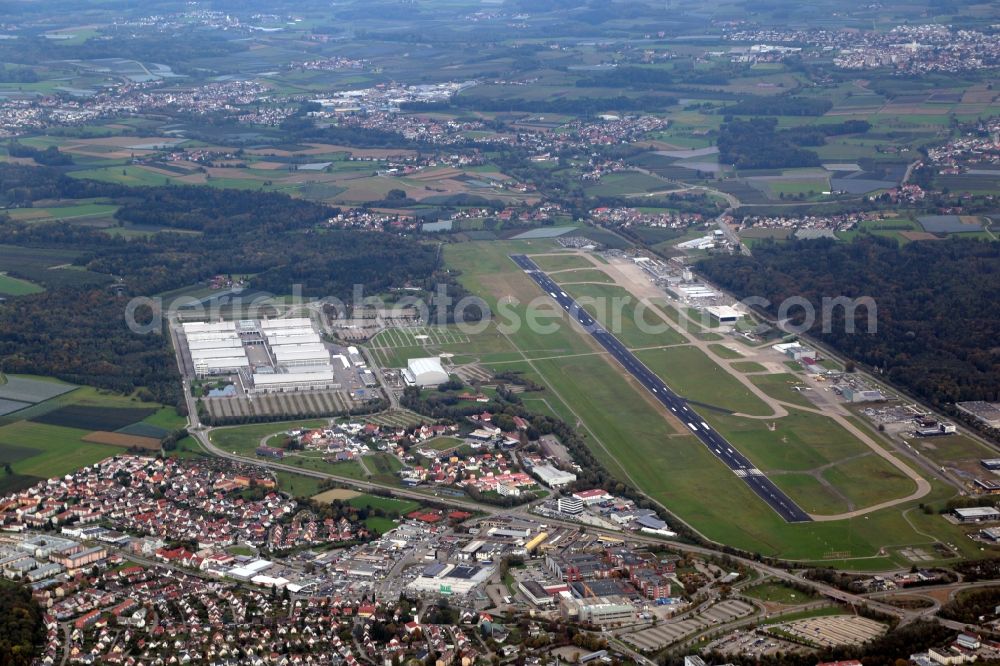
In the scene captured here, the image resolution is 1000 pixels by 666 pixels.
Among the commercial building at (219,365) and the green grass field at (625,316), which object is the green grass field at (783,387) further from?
the commercial building at (219,365)

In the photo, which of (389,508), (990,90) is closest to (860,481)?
(389,508)

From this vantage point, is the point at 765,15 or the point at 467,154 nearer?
the point at 467,154

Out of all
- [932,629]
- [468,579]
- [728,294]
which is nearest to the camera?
[932,629]

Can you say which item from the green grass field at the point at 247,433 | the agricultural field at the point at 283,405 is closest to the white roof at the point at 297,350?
the agricultural field at the point at 283,405

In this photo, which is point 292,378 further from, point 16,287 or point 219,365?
point 16,287

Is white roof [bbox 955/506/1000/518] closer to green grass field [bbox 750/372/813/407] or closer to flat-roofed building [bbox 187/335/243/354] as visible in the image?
green grass field [bbox 750/372/813/407]

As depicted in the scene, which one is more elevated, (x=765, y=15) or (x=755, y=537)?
(x=765, y=15)

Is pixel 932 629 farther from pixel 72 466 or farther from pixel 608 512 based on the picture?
pixel 72 466

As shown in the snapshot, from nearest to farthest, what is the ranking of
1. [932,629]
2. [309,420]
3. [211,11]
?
[932,629] → [309,420] → [211,11]
